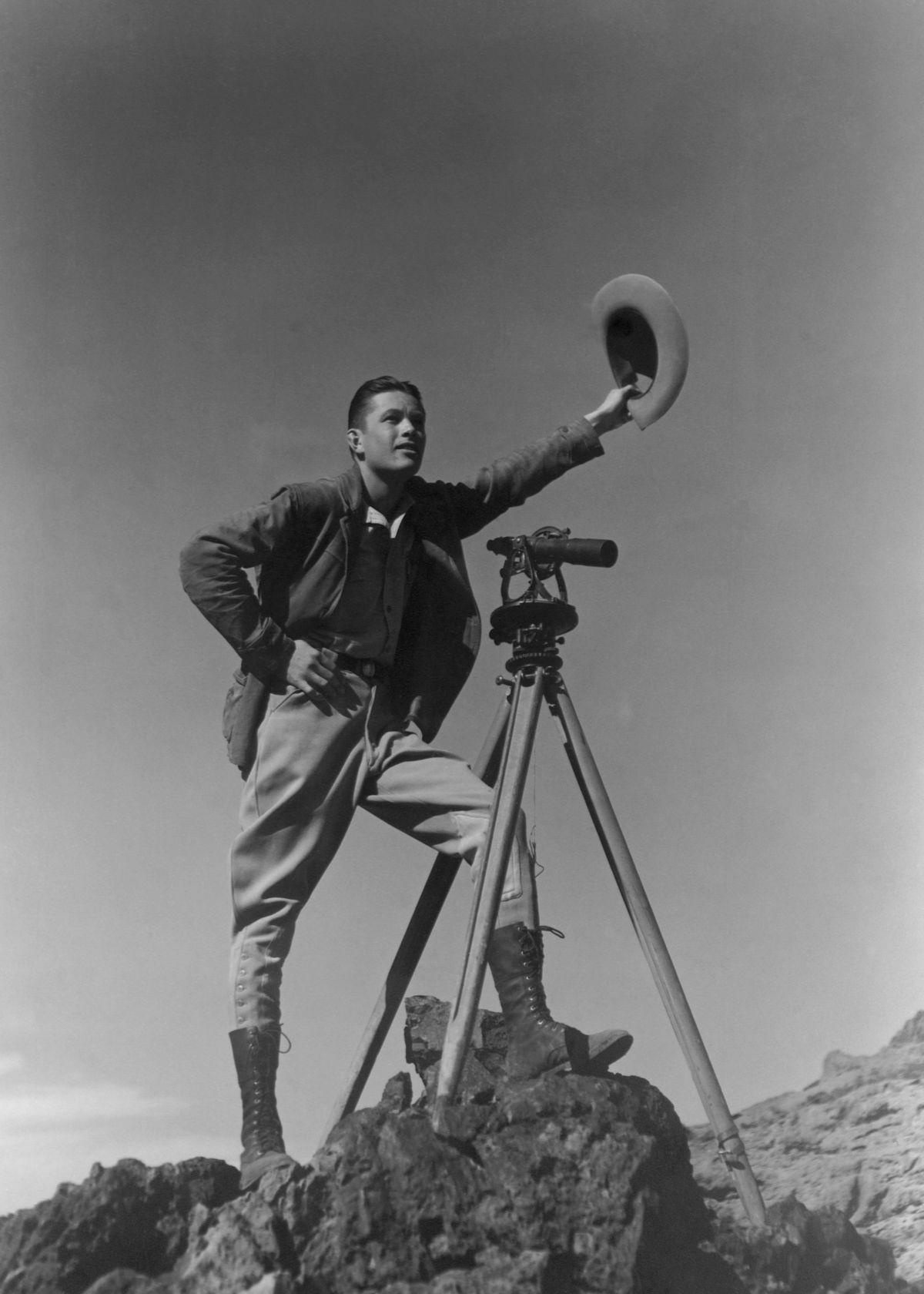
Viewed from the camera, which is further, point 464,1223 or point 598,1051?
point 598,1051

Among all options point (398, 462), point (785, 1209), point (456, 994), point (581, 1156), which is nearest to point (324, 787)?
point (456, 994)

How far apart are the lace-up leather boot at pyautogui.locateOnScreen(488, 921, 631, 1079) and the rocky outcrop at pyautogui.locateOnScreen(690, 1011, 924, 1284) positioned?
78cm

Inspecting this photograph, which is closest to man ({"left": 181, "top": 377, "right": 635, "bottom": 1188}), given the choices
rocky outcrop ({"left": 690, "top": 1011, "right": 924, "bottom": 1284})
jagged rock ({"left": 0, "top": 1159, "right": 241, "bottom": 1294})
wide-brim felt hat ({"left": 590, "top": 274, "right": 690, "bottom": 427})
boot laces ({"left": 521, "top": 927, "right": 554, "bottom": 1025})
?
boot laces ({"left": 521, "top": 927, "right": 554, "bottom": 1025})

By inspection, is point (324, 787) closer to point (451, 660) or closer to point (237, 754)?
point (237, 754)

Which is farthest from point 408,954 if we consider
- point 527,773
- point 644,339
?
point 644,339

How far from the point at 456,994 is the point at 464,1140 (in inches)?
21.5

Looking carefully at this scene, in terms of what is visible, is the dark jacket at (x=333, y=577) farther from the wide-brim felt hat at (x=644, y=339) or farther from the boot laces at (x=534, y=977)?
the boot laces at (x=534, y=977)

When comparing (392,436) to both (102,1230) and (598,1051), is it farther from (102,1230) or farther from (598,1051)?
(102,1230)

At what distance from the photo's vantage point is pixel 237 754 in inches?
197

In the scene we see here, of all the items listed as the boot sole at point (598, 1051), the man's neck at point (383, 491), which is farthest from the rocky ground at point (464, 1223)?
the man's neck at point (383, 491)

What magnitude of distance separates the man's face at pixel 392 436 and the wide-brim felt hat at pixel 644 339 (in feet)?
3.41

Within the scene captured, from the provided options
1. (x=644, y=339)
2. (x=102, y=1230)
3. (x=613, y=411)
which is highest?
(x=644, y=339)

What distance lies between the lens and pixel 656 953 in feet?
14.6

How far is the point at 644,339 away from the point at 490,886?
9.04 feet
